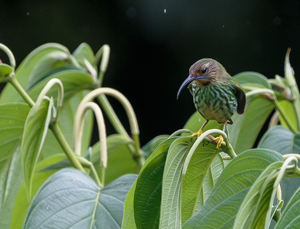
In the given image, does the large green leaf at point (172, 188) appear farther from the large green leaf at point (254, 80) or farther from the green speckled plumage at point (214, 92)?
the large green leaf at point (254, 80)

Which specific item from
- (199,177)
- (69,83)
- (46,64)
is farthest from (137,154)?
(199,177)

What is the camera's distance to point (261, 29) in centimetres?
454

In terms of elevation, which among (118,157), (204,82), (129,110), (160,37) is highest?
(204,82)

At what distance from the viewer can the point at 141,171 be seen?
0.75 meters

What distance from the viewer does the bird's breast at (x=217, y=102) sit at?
→ 917 millimetres

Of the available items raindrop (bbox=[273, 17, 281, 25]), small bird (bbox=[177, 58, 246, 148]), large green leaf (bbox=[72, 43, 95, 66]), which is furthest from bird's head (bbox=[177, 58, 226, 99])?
raindrop (bbox=[273, 17, 281, 25])

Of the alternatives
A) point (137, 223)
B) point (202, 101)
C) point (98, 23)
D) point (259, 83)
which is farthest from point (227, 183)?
point (98, 23)

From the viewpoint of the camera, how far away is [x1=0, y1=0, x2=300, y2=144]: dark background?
3988mm

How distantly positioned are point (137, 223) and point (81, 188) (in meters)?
0.15

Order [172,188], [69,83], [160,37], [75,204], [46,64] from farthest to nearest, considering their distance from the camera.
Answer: [160,37], [46,64], [69,83], [75,204], [172,188]

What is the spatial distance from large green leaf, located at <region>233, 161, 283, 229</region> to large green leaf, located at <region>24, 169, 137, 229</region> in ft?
1.01

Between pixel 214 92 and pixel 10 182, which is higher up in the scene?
pixel 214 92

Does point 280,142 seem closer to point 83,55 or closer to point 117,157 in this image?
point 117,157

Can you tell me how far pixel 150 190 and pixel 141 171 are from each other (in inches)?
1.2
